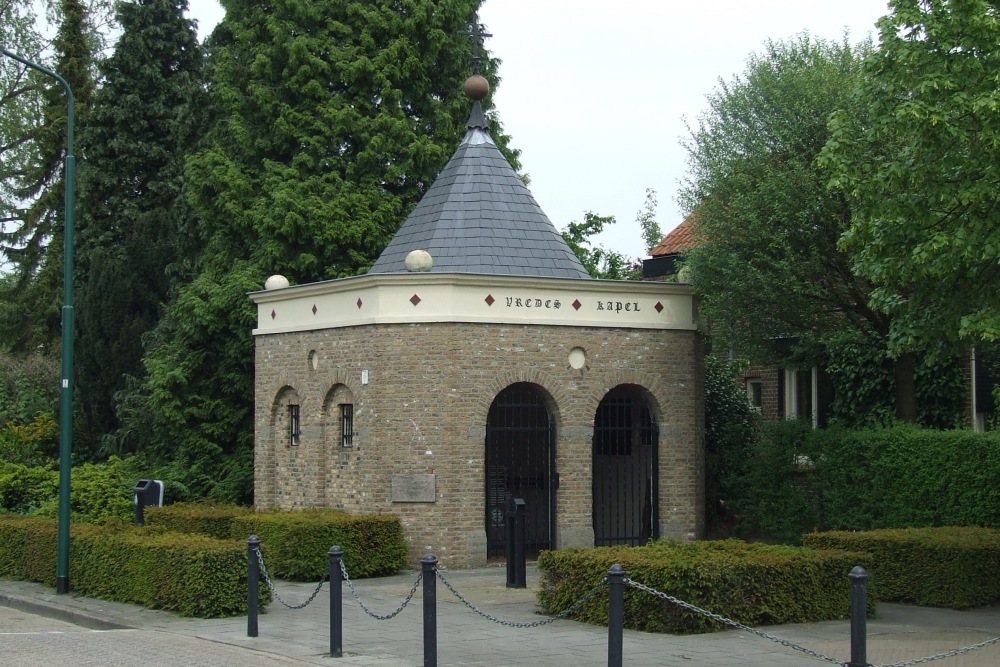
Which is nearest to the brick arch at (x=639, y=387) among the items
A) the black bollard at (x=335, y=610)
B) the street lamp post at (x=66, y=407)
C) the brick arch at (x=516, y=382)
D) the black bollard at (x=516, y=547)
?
the brick arch at (x=516, y=382)

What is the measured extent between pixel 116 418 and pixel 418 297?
17.0 m

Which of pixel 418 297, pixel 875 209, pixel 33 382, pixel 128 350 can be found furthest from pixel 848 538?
pixel 33 382

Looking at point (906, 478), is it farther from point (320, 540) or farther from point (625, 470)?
point (320, 540)

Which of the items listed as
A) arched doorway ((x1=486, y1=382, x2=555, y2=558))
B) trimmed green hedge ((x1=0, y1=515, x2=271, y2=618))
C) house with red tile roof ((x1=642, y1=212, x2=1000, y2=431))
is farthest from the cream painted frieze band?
trimmed green hedge ((x1=0, y1=515, x2=271, y2=618))

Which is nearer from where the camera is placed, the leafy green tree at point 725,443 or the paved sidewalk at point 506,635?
the paved sidewalk at point 506,635

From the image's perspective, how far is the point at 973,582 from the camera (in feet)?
48.9

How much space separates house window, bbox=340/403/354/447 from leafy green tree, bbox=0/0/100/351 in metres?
20.4

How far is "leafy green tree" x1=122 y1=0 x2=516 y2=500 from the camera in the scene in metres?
26.6

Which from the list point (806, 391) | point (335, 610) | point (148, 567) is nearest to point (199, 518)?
point (148, 567)

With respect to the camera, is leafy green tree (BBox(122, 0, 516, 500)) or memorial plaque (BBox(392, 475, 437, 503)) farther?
leafy green tree (BBox(122, 0, 516, 500))

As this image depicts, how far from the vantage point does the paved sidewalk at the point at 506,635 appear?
11414 millimetres

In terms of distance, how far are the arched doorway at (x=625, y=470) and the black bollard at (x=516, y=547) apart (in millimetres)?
4103

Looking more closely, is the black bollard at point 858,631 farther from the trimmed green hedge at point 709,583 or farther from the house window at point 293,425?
the house window at point 293,425

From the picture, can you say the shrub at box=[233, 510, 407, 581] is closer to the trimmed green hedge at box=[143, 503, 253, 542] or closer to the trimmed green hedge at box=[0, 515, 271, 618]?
the trimmed green hedge at box=[143, 503, 253, 542]
